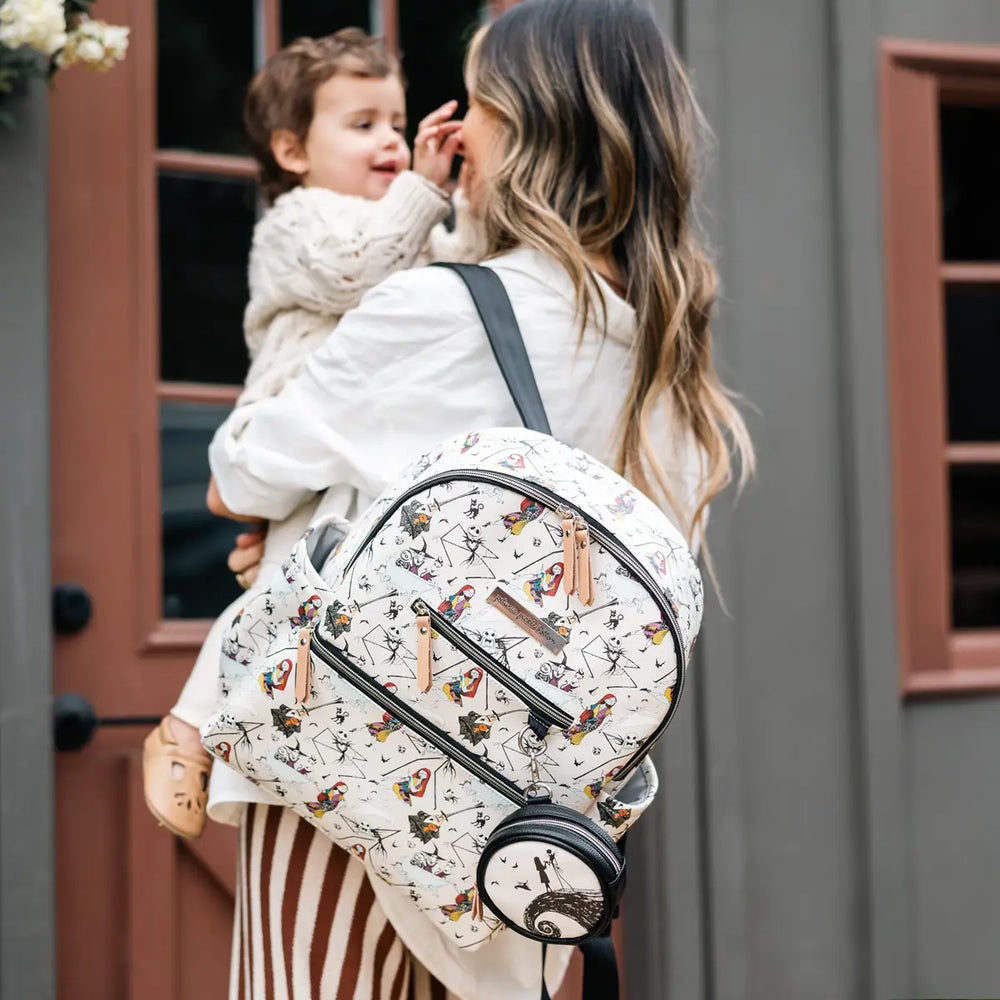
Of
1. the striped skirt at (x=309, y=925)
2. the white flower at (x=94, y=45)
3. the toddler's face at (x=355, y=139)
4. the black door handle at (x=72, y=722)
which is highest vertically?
the white flower at (x=94, y=45)

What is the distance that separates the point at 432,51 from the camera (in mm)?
2814

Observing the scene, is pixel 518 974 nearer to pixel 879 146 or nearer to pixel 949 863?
pixel 949 863

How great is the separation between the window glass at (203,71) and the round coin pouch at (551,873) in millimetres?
1746

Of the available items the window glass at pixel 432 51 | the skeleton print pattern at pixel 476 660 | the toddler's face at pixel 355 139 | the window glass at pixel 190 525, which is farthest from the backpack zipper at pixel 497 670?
the window glass at pixel 432 51

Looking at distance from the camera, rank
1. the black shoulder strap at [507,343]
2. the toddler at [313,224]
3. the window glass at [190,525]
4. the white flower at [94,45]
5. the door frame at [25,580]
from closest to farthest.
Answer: the black shoulder strap at [507,343] → the toddler at [313,224] → the white flower at [94,45] → the door frame at [25,580] → the window glass at [190,525]

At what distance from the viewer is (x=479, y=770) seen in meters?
1.34

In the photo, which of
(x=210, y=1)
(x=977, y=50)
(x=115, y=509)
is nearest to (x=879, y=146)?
(x=977, y=50)

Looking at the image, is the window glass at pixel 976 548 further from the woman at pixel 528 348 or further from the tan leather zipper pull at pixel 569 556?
the tan leather zipper pull at pixel 569 556

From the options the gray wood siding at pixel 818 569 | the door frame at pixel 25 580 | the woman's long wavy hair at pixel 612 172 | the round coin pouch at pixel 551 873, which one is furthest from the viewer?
the gray wood siding at pixel 818 569

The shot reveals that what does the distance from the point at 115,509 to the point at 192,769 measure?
0.95 metres

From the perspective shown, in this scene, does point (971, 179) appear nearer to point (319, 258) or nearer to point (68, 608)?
point (319, 258)

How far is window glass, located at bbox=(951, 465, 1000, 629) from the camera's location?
328cm

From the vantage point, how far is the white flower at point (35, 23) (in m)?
2.12

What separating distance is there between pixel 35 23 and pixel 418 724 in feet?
4.52
